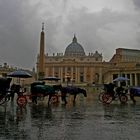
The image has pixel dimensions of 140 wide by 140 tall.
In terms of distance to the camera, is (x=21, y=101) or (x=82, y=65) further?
(x=82, y=65)

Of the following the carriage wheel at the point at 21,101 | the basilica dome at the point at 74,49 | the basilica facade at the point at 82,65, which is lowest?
the carriage wheel at the point at 21,101

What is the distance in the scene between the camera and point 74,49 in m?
181

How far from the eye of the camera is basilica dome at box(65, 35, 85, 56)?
177m

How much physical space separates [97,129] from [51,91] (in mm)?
14791

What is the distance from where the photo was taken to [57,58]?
17488 cm

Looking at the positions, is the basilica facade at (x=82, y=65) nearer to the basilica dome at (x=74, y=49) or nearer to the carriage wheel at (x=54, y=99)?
the basilica dome at (x=74, y=49)

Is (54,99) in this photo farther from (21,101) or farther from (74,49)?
(74,49)

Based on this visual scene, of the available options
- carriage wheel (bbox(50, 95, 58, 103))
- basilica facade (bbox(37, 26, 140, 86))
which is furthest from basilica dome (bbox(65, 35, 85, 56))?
carriage wheel (bbox(50, 95, 58, 103))

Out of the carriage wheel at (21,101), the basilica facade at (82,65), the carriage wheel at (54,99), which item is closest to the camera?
the carriage wheel at (21,101)

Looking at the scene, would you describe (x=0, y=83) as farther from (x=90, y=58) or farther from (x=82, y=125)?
(x=90, y=58)

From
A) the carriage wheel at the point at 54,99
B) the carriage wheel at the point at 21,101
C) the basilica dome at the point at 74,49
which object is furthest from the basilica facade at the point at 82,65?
the carriage wheel at the point at 21,101

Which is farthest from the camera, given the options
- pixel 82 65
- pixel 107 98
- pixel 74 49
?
pixel 74 49

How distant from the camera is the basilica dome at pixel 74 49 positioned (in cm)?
17746

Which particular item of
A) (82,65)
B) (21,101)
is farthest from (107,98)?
(82,65)
